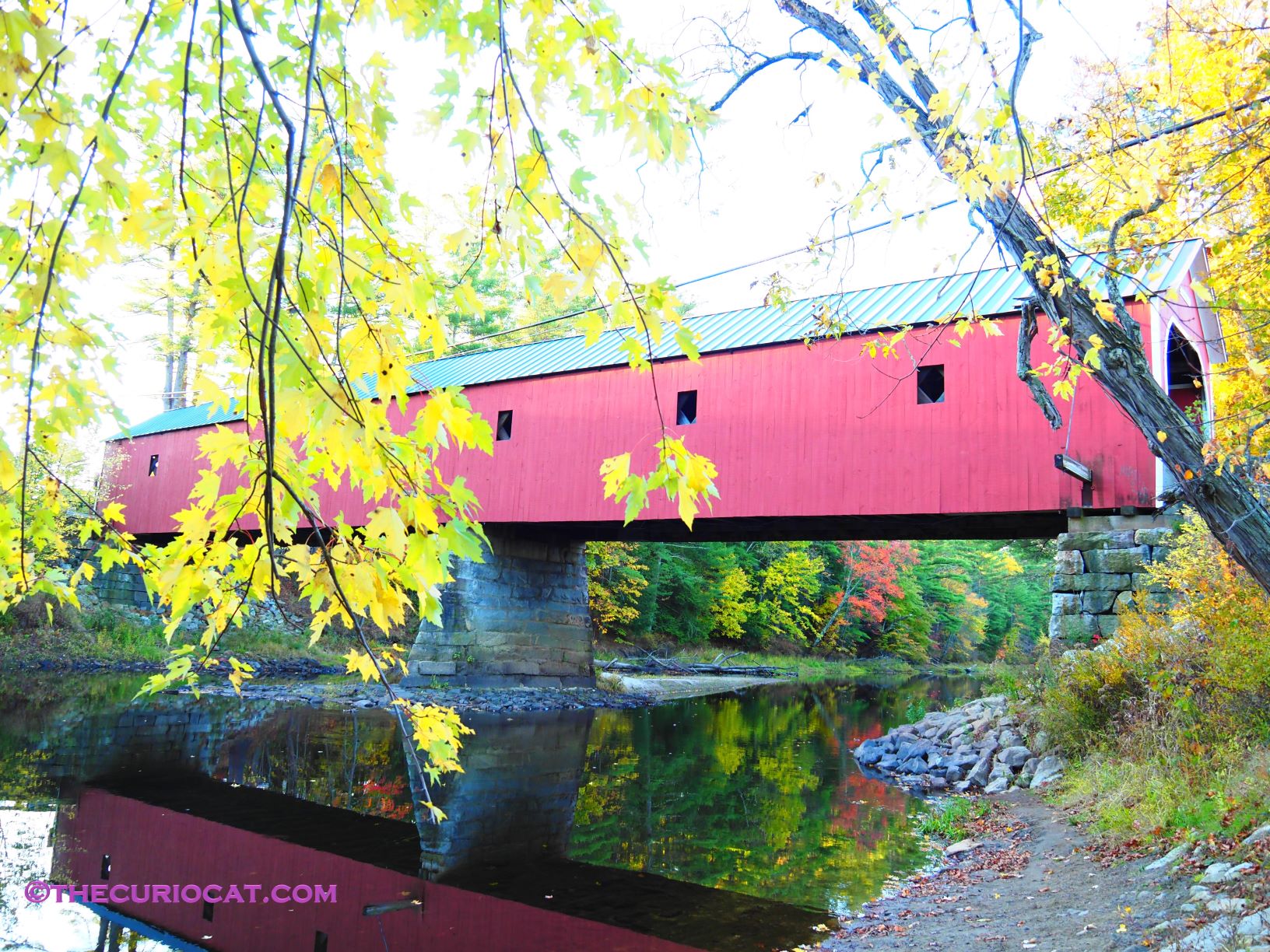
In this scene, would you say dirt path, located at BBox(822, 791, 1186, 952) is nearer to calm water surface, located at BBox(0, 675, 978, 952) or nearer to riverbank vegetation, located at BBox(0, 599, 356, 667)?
calm water surface, located at BBox(0, 675, 978, 952)

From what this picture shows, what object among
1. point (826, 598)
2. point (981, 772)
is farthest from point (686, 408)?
point (826, 598)

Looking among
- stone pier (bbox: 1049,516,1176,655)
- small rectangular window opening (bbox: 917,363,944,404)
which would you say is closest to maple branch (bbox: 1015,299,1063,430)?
stone pier (bbox: 1049,516,1176,655)

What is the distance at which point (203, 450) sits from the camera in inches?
76.8

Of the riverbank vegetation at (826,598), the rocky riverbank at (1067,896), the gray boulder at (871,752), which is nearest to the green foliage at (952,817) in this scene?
the rocky riverbank at (1067,896)

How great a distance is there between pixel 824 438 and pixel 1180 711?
5.47 metres

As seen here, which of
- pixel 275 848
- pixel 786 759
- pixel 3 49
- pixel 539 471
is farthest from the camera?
pixel 539 471

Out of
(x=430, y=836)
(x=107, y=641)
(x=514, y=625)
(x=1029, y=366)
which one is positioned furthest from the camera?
(x=107, y=641)

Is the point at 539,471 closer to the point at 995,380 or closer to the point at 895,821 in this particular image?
the point at 995,380

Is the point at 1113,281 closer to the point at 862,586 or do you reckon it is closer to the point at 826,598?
the point at 862,586

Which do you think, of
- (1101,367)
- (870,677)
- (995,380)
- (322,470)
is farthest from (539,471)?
(870,677)

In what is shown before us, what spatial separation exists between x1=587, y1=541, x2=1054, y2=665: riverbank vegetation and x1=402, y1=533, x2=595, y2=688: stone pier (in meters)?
5.95

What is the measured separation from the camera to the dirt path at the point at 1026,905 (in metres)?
3.54

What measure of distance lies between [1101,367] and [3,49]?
11.2 feet

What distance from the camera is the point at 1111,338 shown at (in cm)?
334
